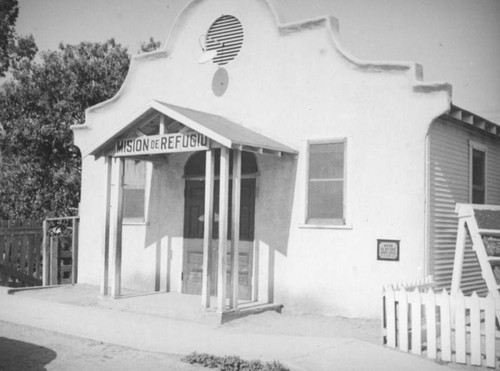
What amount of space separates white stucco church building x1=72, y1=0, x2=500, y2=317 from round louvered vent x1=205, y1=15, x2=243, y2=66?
0.03 m

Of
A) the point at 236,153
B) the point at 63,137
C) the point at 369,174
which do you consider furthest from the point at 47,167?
the point at 369,174

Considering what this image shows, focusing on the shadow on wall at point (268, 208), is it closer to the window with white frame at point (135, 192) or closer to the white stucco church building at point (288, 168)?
the white stucco church building at point (288, 168)

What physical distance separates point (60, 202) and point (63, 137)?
7.45 feet

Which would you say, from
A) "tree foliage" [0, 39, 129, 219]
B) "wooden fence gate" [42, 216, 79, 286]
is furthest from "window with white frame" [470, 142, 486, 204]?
"tree foliage" [0, 39, 129, 219]

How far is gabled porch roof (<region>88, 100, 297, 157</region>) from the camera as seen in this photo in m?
9.71

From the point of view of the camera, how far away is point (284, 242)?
1108cm

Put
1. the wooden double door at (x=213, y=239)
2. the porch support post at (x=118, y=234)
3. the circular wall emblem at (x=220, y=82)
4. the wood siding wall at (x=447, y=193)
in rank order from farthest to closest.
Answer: the circular wall emblem at (x=220, y=82) < the porch support post at (x=118, y=234) < the wooden double door at (x=213, y=239) < the wood siding wall at (x=447, y=193)

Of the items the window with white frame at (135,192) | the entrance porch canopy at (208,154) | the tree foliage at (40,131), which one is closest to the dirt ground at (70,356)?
the entrance porch canopy at (208,154)

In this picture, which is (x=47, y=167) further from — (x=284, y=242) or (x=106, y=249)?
(x=284, y=242)

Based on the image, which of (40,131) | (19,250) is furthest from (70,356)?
(40,131)

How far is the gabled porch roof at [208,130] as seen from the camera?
971 centimetres

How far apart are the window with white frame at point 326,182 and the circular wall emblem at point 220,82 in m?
2.53

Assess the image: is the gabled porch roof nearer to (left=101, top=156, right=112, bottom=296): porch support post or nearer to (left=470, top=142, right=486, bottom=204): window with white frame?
(left=101, top=156, right=112, bottom=296): porch support post

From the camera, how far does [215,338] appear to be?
8.41 metres
